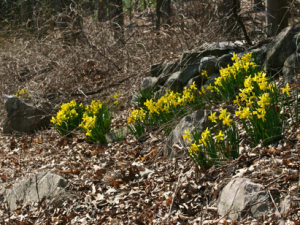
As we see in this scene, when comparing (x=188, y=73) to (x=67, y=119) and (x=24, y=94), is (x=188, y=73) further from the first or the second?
(x=24, y=94)

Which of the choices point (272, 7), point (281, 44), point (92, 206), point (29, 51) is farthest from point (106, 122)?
point (29, 51)

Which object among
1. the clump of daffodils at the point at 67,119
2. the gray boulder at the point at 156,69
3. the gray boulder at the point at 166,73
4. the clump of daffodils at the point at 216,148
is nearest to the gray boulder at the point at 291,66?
the clump of daffodils at the point at 216,148

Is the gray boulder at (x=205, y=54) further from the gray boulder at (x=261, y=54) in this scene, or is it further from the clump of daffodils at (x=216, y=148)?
the clump of daffodils at (x=216, y=148)

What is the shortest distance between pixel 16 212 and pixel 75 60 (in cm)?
520

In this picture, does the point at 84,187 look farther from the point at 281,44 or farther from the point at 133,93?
the point at 281,44

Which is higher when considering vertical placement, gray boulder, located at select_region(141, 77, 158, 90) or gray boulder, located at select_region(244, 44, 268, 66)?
gray boulder, located at select_region(244, 44, 268, 66)

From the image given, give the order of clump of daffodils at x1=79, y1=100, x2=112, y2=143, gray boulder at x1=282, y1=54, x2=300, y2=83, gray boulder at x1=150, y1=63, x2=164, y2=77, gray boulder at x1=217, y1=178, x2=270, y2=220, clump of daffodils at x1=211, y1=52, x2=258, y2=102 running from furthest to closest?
gray boulder at x1=150, y1=63, x2=164, y2=77, clump of daffodils at x1=79, y1=100, x2=112, y2=143, clump of daffodils at x1=211, y1=52, x2=258, y2=102, gray boulder at x1=282, y1=54, x2=300, y2=83, gray boulder at x1=217, y1=178, x2=270, y2=220

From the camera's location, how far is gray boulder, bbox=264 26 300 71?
15.2 feet

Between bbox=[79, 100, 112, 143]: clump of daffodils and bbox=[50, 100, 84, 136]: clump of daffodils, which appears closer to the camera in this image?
bbox=[79, 100, 112, 143]: clump of daffodils

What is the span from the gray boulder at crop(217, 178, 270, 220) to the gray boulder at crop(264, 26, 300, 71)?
274 cm

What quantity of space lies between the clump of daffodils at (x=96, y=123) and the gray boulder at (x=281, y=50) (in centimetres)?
255

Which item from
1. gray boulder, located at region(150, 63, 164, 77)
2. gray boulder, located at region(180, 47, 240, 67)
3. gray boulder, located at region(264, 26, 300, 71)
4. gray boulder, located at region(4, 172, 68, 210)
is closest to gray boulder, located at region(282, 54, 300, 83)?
gray boulder, located at region(264, 26, 300, 71)

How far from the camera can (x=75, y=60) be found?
8.20 m

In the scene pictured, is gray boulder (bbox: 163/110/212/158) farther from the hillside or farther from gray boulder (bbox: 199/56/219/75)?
gray boulder (bbox: 199/56/219/75)
